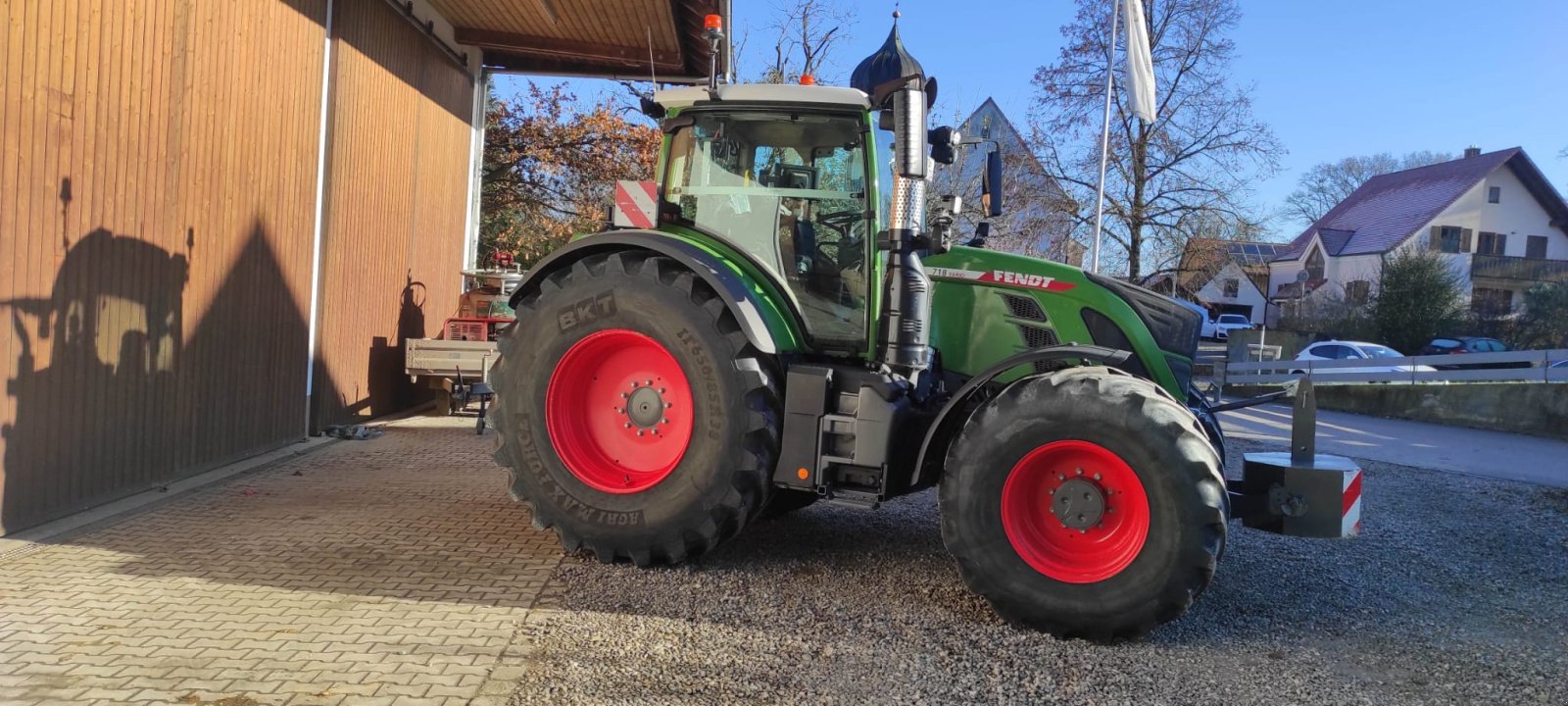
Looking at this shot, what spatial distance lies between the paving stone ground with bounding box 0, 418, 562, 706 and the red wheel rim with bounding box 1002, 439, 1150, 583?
207 cm

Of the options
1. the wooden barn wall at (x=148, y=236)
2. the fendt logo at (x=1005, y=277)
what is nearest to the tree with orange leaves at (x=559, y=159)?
the wooden barn wall at (x=148, y=236)

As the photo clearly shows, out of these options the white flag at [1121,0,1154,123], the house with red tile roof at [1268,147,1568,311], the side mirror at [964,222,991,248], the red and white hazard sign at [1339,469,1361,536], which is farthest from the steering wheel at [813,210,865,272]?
the house with red tile roof at [1268,147,1568,311]

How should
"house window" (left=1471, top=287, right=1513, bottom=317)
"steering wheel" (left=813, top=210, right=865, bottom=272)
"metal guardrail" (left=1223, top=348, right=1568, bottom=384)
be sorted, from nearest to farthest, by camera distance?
1. "steering wheel" (left=813, top=210, right=865, bottom=272)
2. "metal guardrail" (left=1223, top=348, right=1568, bottom=384)
3. "house window" (left=1471, top=287, right=1513, bottom=317)

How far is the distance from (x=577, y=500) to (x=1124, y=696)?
2.65 m

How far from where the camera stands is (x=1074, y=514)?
12.8 feet

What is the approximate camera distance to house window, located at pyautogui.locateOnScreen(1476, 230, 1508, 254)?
35119mm

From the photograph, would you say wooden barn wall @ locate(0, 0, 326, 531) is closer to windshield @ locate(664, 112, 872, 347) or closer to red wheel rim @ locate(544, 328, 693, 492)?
red wheel rim @ locate(544, 328, 693, 492)

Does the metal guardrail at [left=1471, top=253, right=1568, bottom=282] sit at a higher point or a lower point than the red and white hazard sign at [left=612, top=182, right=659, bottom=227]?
higher

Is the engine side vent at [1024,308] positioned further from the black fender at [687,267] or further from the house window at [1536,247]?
the house window at [1536,247]

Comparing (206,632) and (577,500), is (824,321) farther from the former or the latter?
(206,632)

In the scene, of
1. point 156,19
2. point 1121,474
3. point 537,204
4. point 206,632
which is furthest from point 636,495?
point 537,204

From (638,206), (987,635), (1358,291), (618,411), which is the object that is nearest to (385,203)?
(638,206)

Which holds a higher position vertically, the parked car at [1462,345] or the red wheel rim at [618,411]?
the parked car at [1462,345]

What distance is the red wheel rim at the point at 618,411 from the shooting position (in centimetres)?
473
